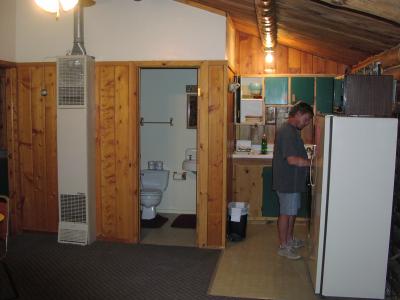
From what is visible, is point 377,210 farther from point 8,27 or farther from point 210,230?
point 8,27

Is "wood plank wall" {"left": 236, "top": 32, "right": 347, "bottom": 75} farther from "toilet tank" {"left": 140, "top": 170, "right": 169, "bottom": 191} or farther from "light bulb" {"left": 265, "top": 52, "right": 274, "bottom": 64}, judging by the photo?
"toilet tank" {"left": 140, "top": 170, "right": 169, "bottom": 191}

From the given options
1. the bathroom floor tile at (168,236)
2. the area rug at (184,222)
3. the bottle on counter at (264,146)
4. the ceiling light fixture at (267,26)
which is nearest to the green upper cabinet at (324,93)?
the ceiling light fixture at (267,26)

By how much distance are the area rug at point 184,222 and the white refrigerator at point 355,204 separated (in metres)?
2.34

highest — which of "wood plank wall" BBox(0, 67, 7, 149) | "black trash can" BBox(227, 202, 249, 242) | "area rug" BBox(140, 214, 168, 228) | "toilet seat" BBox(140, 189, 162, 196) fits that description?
"wood plank wall" BBox(0, 67, 7, 149)

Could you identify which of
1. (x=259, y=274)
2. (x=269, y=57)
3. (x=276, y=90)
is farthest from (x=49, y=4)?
(x=276, y=90)

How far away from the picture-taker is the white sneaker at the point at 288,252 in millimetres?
4141

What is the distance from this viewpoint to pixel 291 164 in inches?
156

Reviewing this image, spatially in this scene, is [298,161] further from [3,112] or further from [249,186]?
[3,112]

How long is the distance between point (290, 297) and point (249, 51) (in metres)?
3.54

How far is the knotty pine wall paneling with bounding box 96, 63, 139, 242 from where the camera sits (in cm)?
449

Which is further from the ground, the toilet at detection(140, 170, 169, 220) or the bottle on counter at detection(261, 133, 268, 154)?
the bottle on counter at detection(261, 133, 268, 154)

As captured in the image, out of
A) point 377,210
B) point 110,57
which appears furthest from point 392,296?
point 110,57

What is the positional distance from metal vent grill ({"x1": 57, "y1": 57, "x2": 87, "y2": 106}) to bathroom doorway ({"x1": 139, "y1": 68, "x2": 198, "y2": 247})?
144 centimetres

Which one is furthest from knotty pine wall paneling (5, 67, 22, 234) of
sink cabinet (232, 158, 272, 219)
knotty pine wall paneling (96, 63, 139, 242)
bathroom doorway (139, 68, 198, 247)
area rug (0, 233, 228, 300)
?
sink cabinet (232, 158, 272, 219)
